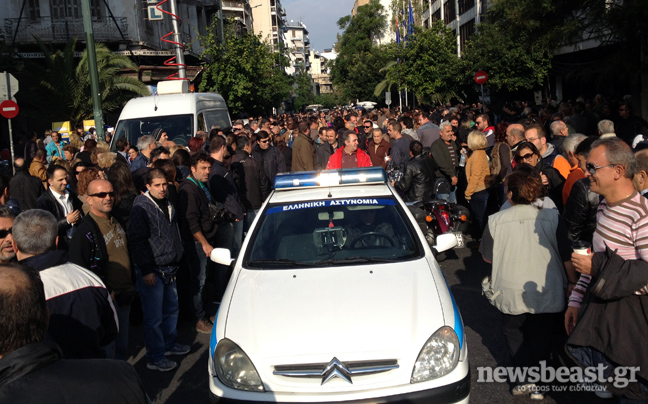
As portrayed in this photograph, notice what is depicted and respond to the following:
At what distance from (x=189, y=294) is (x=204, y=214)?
1.02m

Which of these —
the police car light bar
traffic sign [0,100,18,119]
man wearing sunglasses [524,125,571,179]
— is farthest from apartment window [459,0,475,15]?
the police car light bar

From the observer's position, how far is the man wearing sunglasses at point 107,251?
4.83 meters

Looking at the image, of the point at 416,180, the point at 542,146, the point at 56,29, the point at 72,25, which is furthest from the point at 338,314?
the point at 56,29

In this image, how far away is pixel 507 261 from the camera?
185 inches

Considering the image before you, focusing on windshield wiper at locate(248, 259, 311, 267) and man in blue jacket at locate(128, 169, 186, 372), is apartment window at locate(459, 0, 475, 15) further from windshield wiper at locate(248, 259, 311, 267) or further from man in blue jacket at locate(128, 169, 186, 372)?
windshield wiper at locate(248, 259, 311, 267)

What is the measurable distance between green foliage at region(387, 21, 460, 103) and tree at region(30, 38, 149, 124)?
12141 mm

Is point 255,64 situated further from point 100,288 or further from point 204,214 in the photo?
point 100,288

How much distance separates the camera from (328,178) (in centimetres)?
584

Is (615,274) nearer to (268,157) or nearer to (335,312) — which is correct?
(335,312)

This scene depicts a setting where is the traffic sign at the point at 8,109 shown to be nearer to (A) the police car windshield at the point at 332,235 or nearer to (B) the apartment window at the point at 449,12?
(A) the police car windshield at the point at 332,235

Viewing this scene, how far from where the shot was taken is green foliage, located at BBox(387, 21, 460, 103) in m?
28.6

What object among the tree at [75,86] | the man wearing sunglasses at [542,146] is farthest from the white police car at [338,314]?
the tree at [75,86]

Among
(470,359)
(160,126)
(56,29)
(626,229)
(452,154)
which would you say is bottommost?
(470,359)

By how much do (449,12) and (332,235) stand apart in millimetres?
49347
